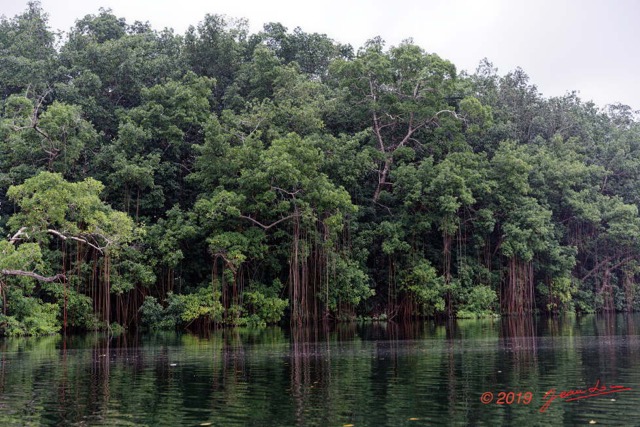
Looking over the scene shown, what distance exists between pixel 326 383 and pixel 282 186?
22438mm

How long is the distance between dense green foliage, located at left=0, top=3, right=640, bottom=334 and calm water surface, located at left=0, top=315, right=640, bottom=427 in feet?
33.3

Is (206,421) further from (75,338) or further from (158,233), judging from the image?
(158,233)

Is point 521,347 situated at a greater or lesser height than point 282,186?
lesser

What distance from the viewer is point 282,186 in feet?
114

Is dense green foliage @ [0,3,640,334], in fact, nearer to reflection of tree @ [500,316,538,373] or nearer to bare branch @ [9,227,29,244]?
bare branch @ [9,227,29,244]

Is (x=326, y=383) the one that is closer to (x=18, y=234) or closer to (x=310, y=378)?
(x=310, y=378)

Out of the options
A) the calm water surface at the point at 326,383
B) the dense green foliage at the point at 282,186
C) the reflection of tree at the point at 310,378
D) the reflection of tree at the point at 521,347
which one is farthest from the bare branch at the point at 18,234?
the reflection of tree at the point at 521,347

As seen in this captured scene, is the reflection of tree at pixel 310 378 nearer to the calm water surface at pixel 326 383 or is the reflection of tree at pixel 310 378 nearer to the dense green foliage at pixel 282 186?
the calm water surface at pixel 326 383

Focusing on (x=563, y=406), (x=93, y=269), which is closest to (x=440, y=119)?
(x=93, y=269)

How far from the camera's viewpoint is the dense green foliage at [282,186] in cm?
3234

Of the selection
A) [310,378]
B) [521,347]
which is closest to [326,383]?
[310,378]

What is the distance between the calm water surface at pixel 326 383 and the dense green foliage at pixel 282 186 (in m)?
10.1

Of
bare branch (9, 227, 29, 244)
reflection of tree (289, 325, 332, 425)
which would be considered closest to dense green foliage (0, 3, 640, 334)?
bare branch (9, 227, 29, 244)

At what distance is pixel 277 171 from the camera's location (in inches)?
1335
